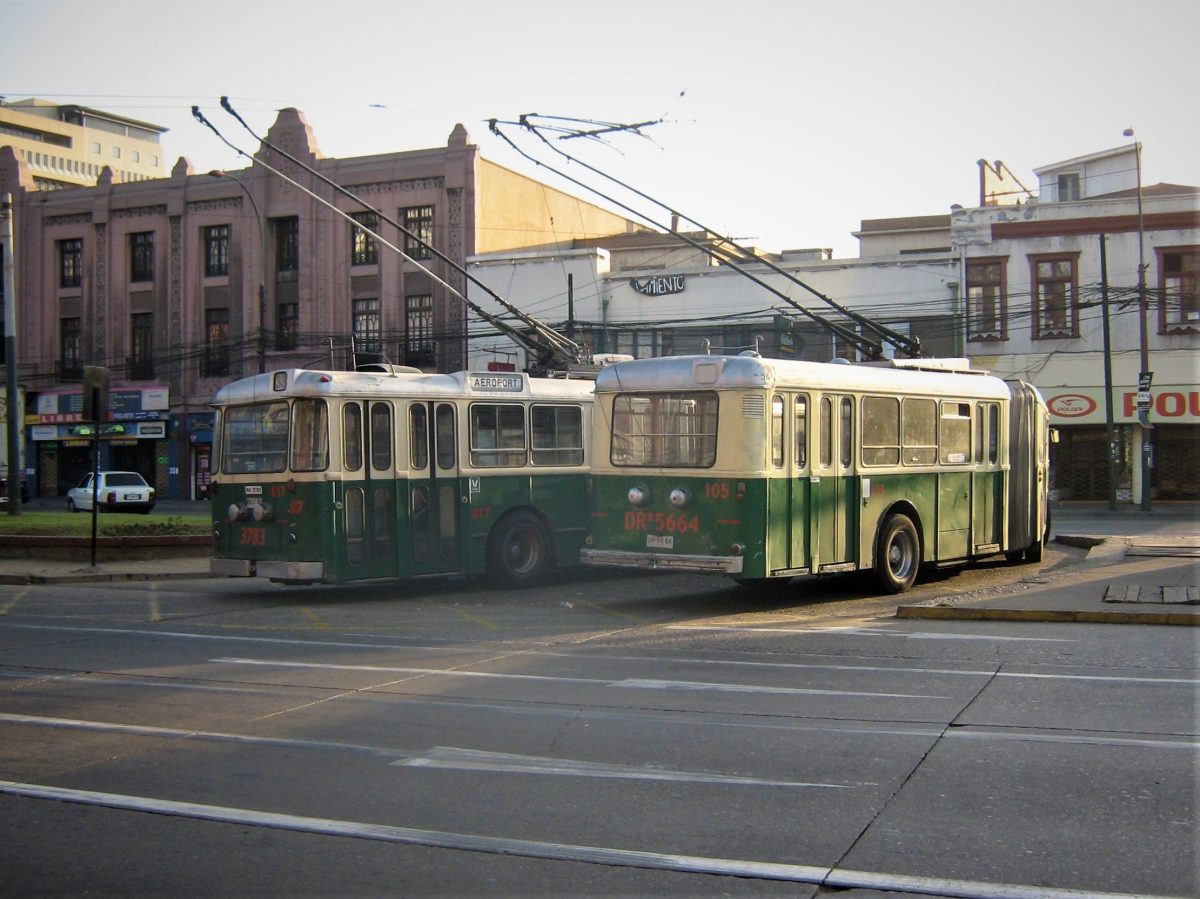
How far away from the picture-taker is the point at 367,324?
150 feet

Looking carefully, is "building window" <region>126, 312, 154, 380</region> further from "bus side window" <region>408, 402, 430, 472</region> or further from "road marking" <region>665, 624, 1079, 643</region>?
"road marking" <region>665, 624, 1079, 643</region>

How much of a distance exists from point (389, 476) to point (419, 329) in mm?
29686

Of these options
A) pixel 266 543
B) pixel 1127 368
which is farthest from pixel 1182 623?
pixel 1127 368

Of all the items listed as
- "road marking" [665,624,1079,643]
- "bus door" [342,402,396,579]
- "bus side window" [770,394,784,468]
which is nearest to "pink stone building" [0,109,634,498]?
"bus door" [342,402,396,579]

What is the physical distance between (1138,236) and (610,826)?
3652 cm

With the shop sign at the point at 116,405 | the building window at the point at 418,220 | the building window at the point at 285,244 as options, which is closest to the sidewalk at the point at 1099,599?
the building window at the point at 418,220

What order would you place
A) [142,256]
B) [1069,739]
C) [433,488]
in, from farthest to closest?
[142,256]
[433,488]
[1069,739]

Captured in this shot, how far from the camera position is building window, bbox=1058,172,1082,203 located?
46.1 metres

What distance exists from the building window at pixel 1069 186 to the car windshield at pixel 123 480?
34.4 metres

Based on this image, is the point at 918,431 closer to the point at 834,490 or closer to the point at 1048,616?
the point at 834,490

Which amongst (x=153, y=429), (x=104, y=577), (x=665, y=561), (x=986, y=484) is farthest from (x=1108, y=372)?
(x=153, y=429)

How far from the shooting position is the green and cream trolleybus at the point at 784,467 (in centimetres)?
1358

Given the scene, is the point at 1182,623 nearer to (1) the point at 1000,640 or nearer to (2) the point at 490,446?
(1) the point at 1000,640

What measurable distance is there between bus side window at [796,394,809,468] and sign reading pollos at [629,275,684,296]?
27.1 meters
